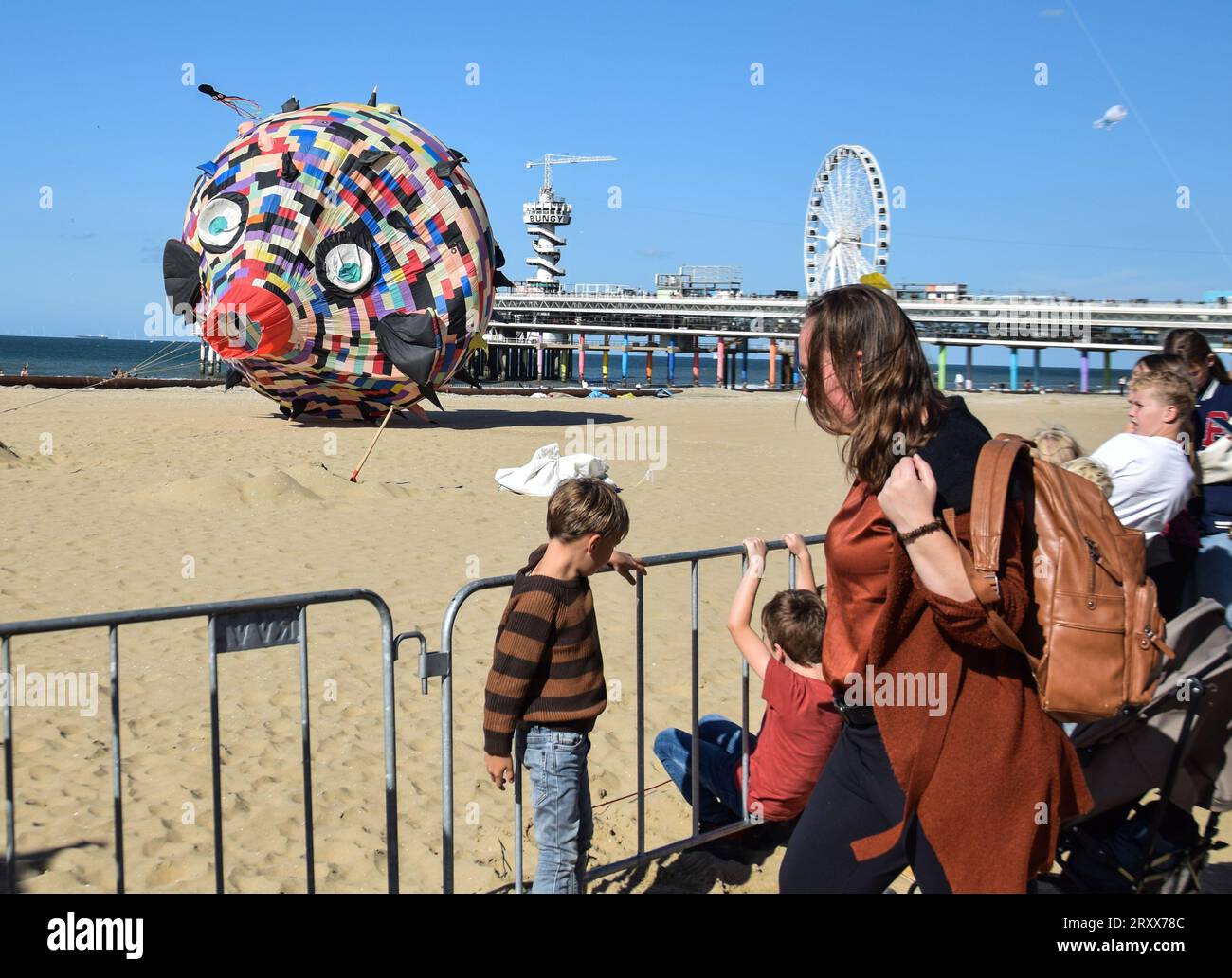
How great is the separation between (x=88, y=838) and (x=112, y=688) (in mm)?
1448

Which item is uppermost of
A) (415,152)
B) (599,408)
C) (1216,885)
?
(415,152)

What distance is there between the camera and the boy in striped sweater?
10.0ft

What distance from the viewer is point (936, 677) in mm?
2297

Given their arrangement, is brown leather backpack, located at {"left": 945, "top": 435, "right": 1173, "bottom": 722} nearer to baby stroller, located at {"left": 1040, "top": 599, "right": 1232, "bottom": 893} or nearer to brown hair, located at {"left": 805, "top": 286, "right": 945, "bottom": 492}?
brown hair, located at {"left": 805, "top": 286, "right": 945, "bottom": 492}

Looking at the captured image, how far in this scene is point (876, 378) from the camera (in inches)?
88.1

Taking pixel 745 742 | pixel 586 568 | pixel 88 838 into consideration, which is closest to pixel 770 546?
pixel 745 742

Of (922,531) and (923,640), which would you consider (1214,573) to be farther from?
(922,531)

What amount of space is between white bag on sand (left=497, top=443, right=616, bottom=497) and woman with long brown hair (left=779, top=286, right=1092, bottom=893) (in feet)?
32.1

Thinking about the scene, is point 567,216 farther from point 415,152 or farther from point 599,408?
point 415,152

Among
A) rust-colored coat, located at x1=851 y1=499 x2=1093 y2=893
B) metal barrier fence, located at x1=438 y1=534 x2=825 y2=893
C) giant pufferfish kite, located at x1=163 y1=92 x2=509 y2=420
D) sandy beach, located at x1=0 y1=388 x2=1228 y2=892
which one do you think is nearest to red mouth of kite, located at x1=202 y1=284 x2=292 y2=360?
giant pufferfish kite, located at x1=163 y1=92 x2=509 y2=420

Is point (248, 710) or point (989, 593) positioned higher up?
point (989, 593)

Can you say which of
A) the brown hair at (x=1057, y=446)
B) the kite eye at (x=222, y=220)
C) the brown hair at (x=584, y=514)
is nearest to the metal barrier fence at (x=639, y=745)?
the brown hair at (x=584, y=514)

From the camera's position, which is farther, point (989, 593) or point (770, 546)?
point (770, 546)

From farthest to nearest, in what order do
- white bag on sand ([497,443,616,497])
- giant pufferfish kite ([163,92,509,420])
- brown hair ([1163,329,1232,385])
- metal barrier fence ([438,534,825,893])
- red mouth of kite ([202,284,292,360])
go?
giant pufferfish kite ([163,92,509,420])
red mouth of kite ([202,284,292,360])
white bag on sand ([497,443,616,497])
brown hair ([1163,329,1232,385])
metal barrier fence ([438,534,825,893])
